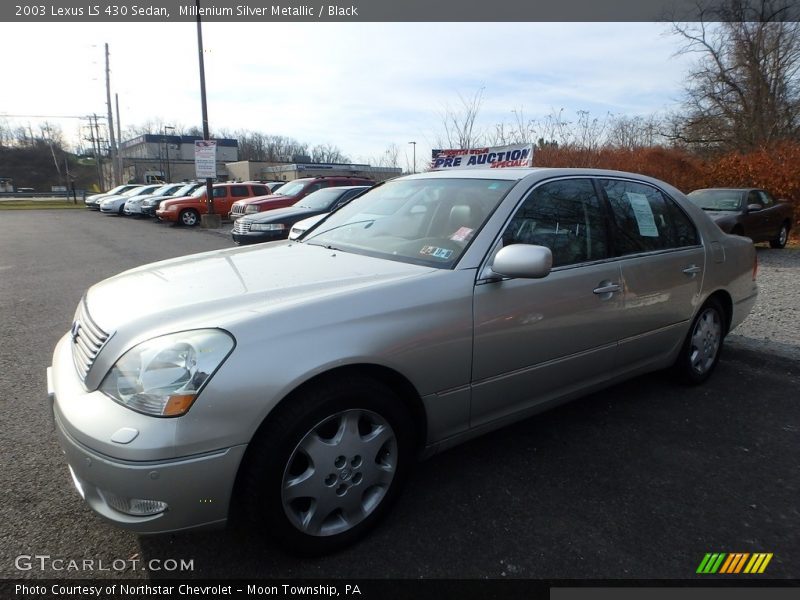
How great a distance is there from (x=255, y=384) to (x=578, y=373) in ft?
6.36

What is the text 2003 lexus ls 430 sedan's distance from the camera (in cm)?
182

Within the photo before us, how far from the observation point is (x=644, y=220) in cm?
349

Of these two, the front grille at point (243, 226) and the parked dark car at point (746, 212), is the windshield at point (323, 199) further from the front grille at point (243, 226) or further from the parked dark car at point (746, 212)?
the parked dark car at point (746, 212)

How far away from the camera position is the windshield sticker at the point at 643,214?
3.45m

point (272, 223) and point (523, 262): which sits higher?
point (523, 262)

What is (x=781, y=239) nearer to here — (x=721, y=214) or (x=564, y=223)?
(x=721, y=214)

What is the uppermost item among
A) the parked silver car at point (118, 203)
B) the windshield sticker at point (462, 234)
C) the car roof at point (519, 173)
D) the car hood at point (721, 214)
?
the car roof at point (519, 173)

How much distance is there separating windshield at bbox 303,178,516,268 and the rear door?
3.13 feet

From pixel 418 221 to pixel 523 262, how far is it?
0.90 meters

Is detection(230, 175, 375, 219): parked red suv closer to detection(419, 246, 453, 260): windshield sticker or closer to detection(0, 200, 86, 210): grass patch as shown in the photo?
detection(419, 246, 453, 260): windshield sticker

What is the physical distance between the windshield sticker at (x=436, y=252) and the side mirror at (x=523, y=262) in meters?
0.29

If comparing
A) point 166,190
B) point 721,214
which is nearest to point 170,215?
point 166,190

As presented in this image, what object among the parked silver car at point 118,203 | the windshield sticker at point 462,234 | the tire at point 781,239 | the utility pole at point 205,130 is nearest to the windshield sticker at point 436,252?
the windshield sticker at point 462,234

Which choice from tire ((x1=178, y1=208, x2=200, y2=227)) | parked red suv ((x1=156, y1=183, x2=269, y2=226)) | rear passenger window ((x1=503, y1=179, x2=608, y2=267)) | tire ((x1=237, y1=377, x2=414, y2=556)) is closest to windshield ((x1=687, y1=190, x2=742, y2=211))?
rear passenger window ((x1=503, y1=179, x2=608, y2=267))
